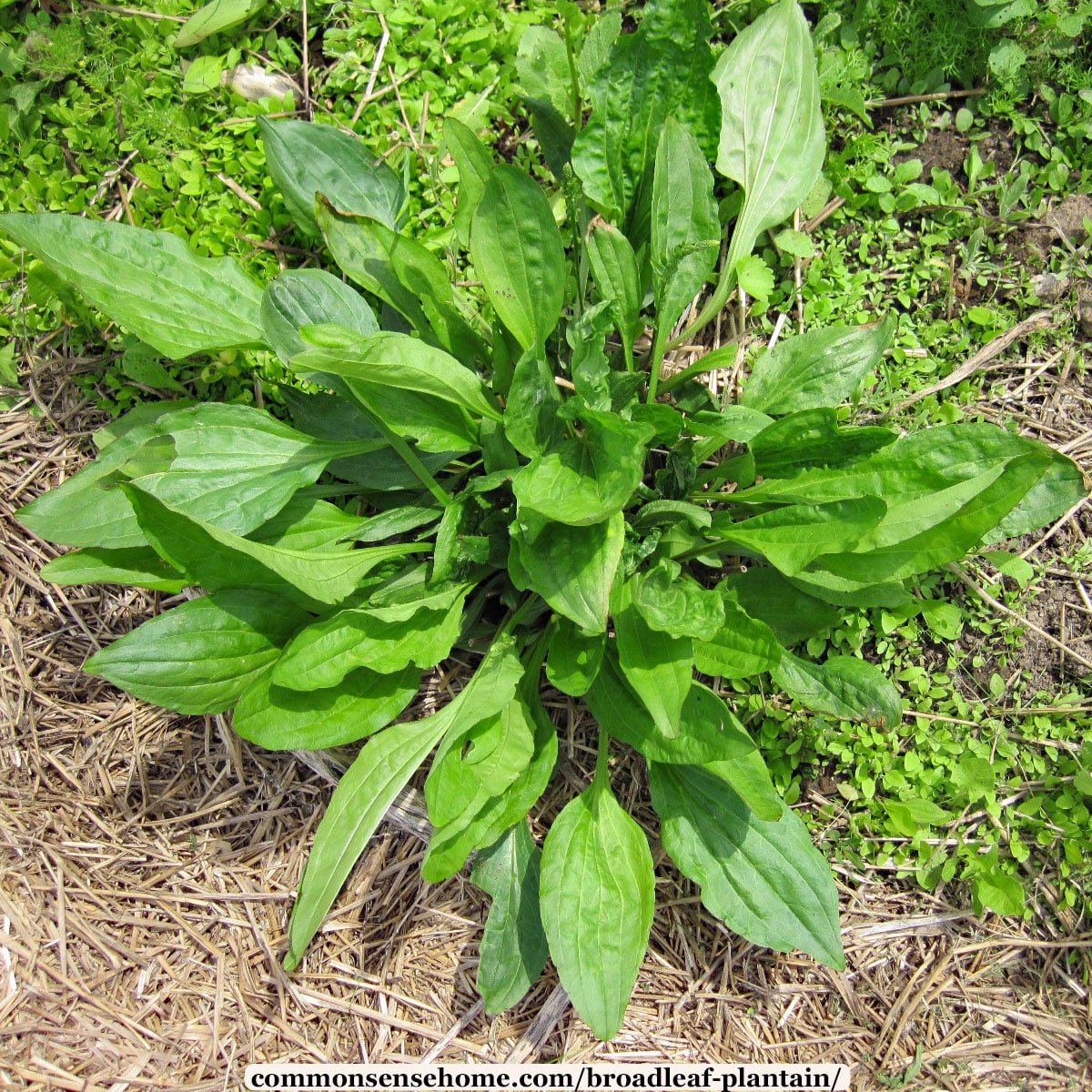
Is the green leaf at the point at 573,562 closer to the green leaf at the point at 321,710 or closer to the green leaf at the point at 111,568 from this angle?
the green leaf at the point at 321,710

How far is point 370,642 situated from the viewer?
188 cm

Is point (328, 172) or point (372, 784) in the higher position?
point (328, 172)

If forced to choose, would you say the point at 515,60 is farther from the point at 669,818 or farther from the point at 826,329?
the point at 669,818

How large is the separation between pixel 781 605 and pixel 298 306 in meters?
1.36

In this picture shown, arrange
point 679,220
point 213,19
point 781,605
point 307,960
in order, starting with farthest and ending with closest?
point 213,19 → point 307,960 → point 781,605 → point 679,220

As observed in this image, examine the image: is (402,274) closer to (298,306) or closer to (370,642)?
(298,306)

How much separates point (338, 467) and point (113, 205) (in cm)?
113

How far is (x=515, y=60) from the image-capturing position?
7.54 feet

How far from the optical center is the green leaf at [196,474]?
194 cm

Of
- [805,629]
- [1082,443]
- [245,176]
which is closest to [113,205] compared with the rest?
[245,176]

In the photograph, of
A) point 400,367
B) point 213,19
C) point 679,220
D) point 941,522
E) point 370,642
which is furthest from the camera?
point 213,19

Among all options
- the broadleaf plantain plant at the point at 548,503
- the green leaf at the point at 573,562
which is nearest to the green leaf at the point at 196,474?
the broadleaf plantain plant at the point at 548,503

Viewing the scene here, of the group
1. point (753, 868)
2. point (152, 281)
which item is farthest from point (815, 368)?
point (152, 281)

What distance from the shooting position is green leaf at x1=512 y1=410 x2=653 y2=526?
5.38ft
